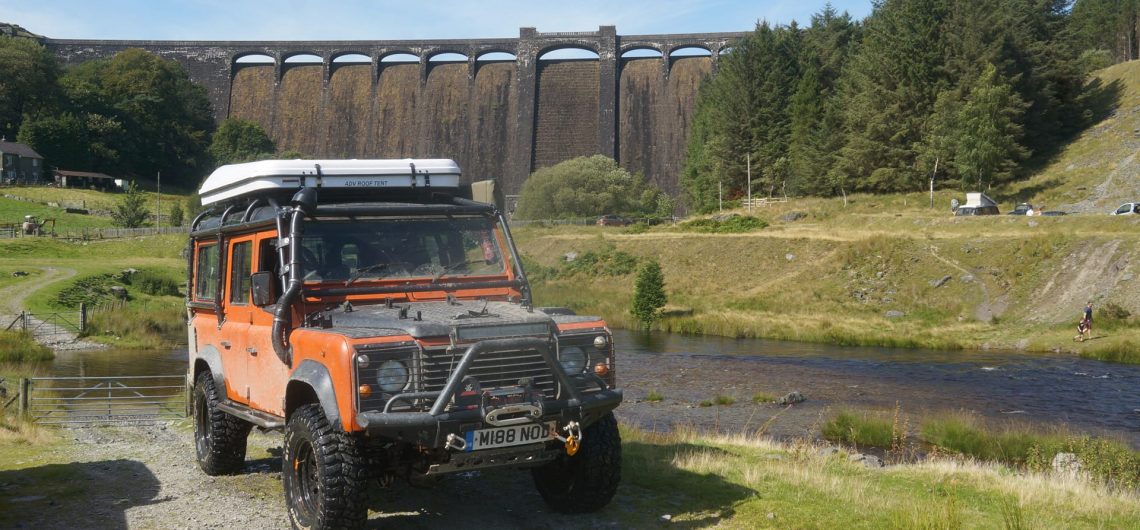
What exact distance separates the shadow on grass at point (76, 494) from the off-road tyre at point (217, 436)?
0.65 m

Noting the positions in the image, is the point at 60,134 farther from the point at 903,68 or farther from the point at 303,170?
the point at 303,170

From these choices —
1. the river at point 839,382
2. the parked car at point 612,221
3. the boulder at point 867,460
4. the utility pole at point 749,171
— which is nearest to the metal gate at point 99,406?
the river at point 839,382

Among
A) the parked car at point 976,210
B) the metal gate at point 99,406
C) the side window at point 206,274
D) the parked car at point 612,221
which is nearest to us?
the side window at point 206,274

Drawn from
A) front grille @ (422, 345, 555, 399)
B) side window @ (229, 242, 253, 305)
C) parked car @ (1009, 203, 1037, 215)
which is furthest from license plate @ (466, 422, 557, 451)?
parked car @ (1009, 203, 1037, 215)

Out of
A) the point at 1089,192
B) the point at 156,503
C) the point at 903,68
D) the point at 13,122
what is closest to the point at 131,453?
the point at 156,503

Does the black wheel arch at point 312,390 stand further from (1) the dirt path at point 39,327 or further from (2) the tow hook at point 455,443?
(1) the dirt path at point 39,327

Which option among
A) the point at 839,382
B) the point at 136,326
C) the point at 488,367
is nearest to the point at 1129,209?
the point at 839,382

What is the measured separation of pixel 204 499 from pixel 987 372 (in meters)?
28.5

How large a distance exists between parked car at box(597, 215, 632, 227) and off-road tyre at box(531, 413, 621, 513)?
2759 inches

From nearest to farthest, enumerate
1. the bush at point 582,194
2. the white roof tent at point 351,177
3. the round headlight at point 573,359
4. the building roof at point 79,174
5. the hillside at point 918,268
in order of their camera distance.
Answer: the round headlight at point 573,359
the white roof tent at point 351,177
the hillside at point 918,268
the bush at point 582,194
the building roof at point 79,174

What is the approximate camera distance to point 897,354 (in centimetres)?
3678

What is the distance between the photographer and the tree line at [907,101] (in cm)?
6312

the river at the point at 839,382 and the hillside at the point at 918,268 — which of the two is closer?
the river at the point at 839,382

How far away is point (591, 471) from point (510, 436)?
133cm
